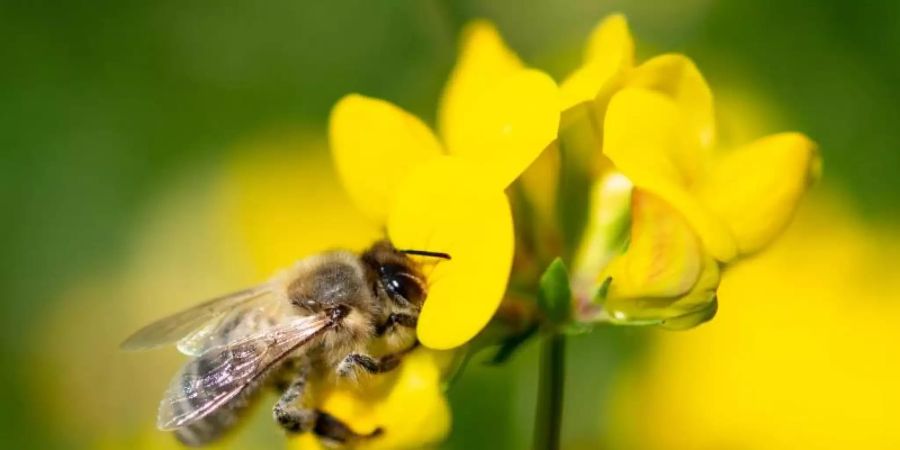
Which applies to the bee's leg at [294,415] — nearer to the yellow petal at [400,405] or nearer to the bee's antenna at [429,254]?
the yellow petal at [400,405]

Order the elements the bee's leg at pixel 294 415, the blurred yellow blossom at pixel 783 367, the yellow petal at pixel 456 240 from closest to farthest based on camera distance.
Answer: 1. the yellow petal at pixel 456 240
2. the bee's leg at pixel 294 415
3. the blurred yellow blossom at pixel 783 367

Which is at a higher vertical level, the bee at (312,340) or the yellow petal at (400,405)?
the bee at (312,340)

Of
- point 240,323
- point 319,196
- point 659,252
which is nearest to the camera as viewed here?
point 659,252

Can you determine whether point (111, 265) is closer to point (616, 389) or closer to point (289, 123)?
point (289, 123)

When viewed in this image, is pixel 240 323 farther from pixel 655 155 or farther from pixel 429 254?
pixel 655 155

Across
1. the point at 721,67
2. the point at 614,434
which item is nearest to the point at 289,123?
the point at 721,67

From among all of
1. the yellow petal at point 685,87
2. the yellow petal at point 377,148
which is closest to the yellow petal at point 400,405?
the yellow petal at point 377,148

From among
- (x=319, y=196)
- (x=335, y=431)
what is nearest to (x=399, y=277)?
(x=335, y=431)
